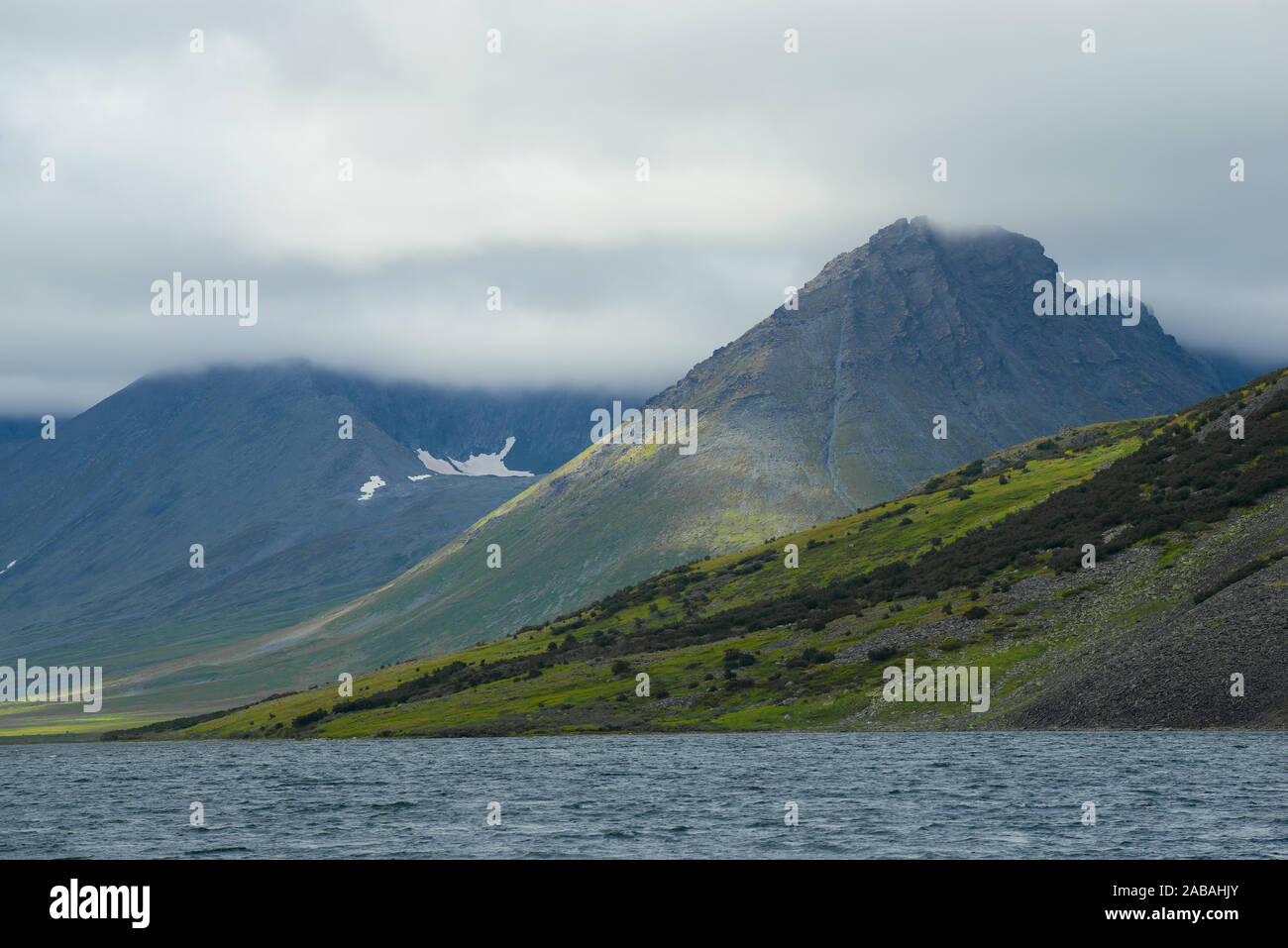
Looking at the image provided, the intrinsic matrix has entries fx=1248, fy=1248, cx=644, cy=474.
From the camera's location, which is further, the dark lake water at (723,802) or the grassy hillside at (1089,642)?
the grassy hillside at (1089,642)

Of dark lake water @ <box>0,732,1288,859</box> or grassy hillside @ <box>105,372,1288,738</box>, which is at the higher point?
grassy hillside @ <box>105,372,1288,738</box>

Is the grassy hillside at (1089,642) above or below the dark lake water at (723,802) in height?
above

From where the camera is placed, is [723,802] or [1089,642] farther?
[1089,642]

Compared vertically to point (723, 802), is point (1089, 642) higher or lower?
higher

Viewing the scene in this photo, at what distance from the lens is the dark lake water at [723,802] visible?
61656 mm

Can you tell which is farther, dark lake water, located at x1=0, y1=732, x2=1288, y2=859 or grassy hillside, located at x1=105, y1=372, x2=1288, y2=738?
grassy hillside, located at x1=105, y1=372, x2=1288, y2=738

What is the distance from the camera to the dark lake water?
202 feet

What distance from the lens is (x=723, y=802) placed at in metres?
82.8

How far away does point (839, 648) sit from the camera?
18850cm
